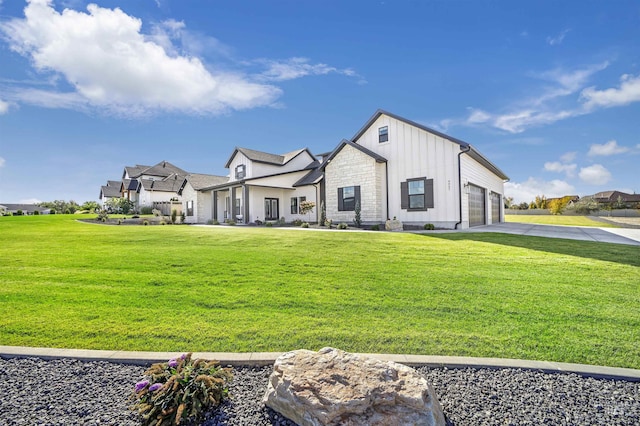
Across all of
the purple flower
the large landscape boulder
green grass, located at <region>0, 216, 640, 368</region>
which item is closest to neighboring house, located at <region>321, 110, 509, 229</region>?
green grass, located at <region>0, 216, 640, 368</region>

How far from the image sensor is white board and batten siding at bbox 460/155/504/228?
14.5 meters

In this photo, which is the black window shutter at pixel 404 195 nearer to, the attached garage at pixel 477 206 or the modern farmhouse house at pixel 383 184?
the modern farmhouse house at pixel 383 184

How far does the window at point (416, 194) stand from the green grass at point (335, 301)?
7.23 meters

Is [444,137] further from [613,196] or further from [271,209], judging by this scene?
[613,196]

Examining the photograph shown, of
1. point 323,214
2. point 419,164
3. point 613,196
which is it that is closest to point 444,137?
point 419,164

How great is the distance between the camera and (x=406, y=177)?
15617 mm

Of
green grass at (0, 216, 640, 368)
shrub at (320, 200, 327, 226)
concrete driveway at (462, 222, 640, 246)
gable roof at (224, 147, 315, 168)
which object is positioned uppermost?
gable roof at (224, 147, 315, 168)

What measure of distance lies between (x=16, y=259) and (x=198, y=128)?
14.0 m

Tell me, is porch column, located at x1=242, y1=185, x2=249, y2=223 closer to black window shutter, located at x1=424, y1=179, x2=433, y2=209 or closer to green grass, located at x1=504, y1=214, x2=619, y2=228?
black window shutter, located at x1=424, y1=179, x2=433, y2=209

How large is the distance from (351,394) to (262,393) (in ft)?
2.89

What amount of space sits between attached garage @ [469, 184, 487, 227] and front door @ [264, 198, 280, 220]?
14.2 metres

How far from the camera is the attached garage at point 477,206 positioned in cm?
1628

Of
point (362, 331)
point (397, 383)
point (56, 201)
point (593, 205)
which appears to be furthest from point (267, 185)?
point (593, 205)

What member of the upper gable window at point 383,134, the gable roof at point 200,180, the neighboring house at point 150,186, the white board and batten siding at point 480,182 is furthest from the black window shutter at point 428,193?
the neighboring house at point 150,186
